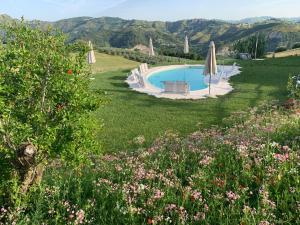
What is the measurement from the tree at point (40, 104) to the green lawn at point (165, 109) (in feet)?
17.4

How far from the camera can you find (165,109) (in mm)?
16359

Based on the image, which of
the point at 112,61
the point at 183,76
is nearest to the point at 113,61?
the point at 112,61

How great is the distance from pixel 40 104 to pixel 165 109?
1067 cm

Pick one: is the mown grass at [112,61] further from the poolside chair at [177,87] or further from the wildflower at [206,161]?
the wildflower at [206,161]

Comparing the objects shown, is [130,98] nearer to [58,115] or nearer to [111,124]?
[111,124]

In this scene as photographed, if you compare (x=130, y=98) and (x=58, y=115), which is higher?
(x=58, y=115)

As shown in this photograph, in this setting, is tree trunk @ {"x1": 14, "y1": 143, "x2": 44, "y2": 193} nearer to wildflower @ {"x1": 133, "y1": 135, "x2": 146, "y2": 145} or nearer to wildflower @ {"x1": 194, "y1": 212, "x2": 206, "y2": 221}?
wildflower @ {"x1": 194, "y1": 212, "x2": 206, "y2": 221}

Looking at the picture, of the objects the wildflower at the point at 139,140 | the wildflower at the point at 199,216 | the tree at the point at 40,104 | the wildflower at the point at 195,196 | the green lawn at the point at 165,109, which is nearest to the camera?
the wildflower at the point at 199,216

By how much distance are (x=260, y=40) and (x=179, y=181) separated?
163 feet

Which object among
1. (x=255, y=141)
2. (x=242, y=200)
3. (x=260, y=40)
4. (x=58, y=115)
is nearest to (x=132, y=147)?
(x=255, y=141)

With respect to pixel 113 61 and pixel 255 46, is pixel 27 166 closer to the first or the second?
pixel 113 61

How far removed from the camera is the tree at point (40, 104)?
5.64 m

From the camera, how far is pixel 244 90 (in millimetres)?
20391

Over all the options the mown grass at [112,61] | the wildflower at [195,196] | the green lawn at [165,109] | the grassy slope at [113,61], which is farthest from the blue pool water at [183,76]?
the wildflower at [195,196]
